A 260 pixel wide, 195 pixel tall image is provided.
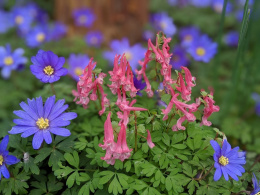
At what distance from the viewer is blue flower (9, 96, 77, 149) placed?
1366mm

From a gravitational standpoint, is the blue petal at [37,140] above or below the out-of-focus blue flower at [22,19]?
above

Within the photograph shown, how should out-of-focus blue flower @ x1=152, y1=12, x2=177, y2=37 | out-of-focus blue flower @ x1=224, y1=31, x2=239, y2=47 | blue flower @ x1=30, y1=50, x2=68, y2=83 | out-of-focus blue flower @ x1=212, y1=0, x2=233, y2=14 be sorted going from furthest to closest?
1. out-of-focus blue flower @ x1=212, y1=0, x2=233, y2=14
2. out-of-focus blue flower @ x1=224, y1=31, x2=239, y2=47
3. out-of-focus blue flower @ x1=152, y1=12, x2=177, y2=37
4. blue flower @ x1=30, y1=50, x2=68, y2=83

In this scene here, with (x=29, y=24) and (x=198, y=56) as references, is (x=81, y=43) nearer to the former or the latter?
(x=29, y=24)

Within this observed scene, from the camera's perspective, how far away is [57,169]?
1.38 m

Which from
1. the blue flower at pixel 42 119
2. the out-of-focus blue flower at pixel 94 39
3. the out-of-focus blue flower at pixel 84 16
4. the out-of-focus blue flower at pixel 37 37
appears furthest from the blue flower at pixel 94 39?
the blue flower at pixel 42 119

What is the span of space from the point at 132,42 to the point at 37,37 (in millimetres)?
1147

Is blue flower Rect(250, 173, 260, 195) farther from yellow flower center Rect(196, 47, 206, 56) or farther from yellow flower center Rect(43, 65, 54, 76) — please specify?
yellow flower center Rect(196, 47, 206, 56)

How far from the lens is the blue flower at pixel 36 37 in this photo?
3.50 m

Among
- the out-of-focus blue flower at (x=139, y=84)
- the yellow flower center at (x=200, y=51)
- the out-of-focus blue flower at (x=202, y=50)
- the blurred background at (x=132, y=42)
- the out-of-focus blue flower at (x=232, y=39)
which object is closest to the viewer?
the out-of-focus blue flower at (x=139, y=84)

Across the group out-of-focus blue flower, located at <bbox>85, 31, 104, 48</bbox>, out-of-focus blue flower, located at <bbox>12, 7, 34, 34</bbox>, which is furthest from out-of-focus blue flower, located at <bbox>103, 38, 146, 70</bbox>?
out-of-focus blue flower, located at <bbox>12, 7, 34, 34</bbox>

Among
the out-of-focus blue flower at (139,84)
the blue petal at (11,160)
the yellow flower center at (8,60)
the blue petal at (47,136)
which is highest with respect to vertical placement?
the out-of-focus blue flower at (139,84)

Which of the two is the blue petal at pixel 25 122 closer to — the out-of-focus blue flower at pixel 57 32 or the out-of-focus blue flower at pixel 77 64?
the out-of-focus blue flower at pixel 77 64

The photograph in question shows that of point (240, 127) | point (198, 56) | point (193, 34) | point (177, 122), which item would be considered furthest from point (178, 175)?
point (193, 34)

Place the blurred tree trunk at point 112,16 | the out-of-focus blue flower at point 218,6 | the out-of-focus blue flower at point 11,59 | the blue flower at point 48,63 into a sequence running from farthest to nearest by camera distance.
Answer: the out-of-focus blue flower at point 218,6 < the blurred tree trunk at point 112,16 < the out-of-focus blue flower at point 11,59 < the blue flower at point 48,63
